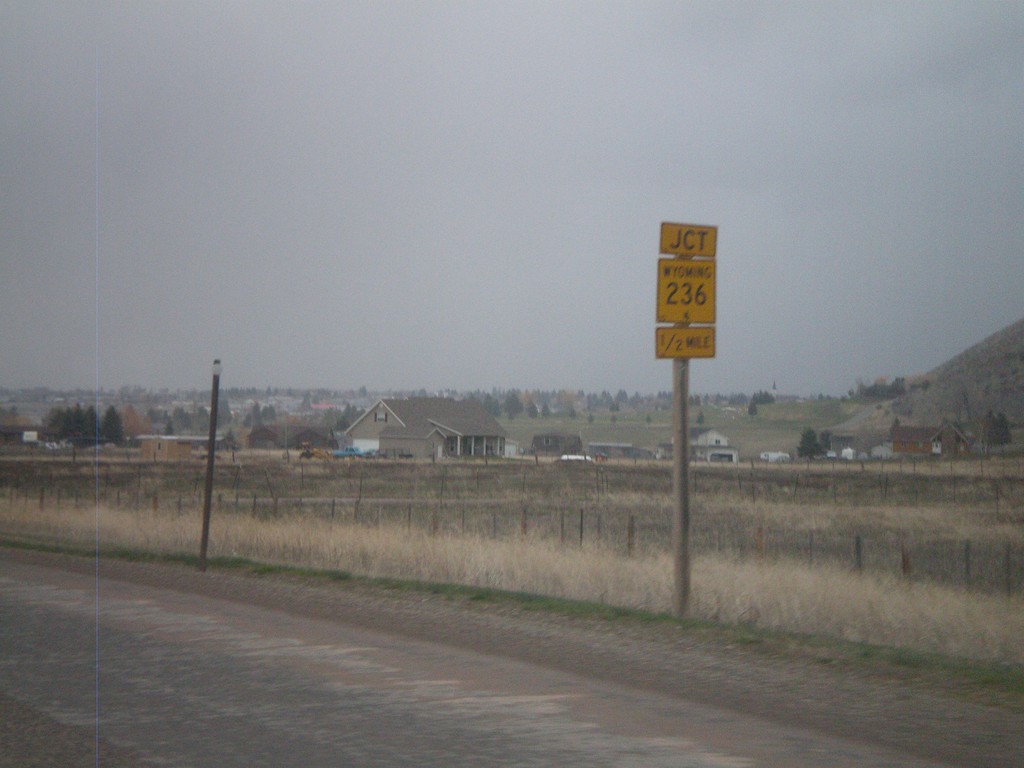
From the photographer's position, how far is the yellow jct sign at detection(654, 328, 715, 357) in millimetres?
12312

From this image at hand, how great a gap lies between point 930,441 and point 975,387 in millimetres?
3874

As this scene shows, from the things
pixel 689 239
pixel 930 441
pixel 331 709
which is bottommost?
pixel 331 709

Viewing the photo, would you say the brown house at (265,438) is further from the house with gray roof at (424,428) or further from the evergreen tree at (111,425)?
the evergreen tree at (111,425)

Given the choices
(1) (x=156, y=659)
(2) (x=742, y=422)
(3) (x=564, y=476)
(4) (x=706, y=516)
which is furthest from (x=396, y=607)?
(2) (x=742, y=422)

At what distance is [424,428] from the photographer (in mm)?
77875

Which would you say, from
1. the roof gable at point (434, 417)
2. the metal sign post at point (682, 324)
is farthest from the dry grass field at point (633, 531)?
the roof gable at point (434, 417)

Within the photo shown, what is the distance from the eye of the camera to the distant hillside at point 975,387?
46.5 meters

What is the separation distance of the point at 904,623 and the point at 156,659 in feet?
28.9

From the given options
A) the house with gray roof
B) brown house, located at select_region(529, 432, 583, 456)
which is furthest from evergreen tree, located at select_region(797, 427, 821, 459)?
brown house, located at select_region(529, 432, 583, 456)

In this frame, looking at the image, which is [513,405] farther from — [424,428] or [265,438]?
[424,428]

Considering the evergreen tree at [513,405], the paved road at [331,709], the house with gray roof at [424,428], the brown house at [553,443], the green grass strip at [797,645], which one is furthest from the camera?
the evergreen tree at [513,405]

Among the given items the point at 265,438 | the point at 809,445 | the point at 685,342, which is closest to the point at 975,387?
the point at 809,445

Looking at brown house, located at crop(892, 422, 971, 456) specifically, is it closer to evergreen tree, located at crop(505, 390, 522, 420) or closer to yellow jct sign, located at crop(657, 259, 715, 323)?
yellow jct sign, located at crop(657, 259, 715, 323)

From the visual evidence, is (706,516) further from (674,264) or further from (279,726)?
(279,726)
